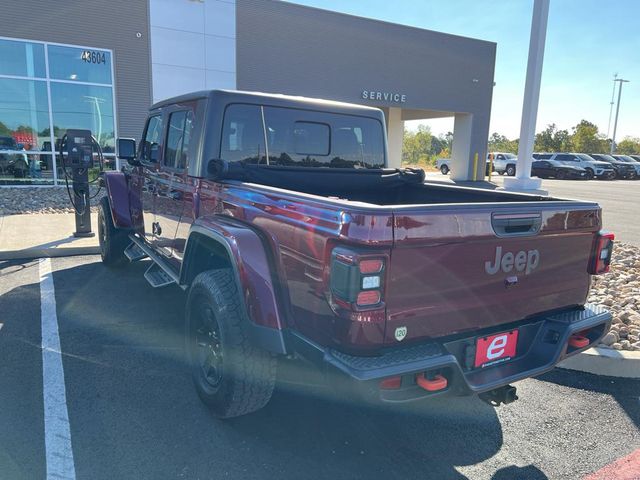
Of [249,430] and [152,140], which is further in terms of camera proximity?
[152,140]

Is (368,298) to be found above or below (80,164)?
below

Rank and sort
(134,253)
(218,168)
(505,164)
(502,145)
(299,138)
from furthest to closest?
(502,145) < (505,164) < (134,253) < (299,138) < (218,168)

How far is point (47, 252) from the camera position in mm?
6895

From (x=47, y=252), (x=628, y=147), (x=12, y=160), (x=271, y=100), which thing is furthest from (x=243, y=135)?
(x=628, y=147)

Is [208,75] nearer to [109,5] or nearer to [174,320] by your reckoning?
[109,5]

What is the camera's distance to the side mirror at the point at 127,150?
5098mm

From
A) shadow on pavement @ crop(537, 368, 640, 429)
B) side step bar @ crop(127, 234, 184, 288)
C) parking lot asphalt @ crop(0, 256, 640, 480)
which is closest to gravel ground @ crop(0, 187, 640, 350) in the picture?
shadow on pavement @ crop(537, 368, 640, 429)

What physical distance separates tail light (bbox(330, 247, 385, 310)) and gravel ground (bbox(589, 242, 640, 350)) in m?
2.36

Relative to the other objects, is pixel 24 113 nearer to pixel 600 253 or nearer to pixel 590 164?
pixel 600 253

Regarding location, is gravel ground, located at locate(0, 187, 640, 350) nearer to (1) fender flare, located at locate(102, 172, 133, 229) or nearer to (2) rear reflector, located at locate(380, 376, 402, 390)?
(2) rear reflector, located at locate(380, 376, 402, 390)

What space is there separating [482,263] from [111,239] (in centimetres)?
503

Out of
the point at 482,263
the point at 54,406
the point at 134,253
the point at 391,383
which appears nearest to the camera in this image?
the point at 391,383

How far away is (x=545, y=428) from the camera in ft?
9.93

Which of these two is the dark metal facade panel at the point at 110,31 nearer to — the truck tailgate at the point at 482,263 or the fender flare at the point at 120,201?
the fender flare at the point at 120,201
